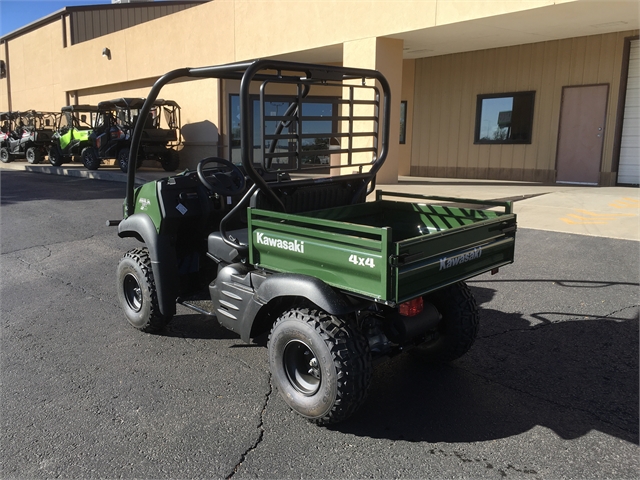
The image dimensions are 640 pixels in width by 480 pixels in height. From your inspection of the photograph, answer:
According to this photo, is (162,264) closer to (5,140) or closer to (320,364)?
(320,364)

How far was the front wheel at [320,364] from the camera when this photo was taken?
278 centimetres

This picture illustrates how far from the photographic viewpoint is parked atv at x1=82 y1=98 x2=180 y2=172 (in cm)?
1611

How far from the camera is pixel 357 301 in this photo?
300cm

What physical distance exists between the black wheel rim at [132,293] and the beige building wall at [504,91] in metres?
11.7

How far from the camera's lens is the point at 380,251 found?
2615mm

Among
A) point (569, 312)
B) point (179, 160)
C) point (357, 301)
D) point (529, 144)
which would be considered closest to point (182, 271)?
point (357, 301)

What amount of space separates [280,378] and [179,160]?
15.6 metres

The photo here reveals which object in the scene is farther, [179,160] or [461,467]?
[179,160]

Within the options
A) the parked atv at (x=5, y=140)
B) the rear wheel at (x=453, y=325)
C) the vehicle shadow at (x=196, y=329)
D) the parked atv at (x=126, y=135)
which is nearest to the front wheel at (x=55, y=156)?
the parked atv at (x=126, y=135)

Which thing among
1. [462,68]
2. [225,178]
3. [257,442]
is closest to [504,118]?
[462,68]

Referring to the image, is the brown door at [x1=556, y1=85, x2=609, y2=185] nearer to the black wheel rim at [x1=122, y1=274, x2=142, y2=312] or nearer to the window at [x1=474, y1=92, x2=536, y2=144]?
the window at [x1=474, y1=92, x2=536, y2=144]

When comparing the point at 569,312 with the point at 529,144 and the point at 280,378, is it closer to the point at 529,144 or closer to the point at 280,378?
the point at 280,378

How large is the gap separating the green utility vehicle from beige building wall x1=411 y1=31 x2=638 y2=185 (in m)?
10.6

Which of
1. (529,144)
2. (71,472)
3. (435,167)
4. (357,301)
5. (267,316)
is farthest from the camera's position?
(435,167)
